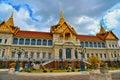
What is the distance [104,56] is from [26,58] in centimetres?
3081

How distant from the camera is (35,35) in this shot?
4662cm

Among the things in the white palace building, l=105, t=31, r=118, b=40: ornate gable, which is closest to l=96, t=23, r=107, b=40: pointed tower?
l=105, t=31, r=118, b=40: ornate gable

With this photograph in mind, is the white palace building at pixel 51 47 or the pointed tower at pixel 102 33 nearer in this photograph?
the white palace building at pixel 51 47

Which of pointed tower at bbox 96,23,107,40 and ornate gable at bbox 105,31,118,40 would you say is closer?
ornate gable at bbox 105,31,118,40

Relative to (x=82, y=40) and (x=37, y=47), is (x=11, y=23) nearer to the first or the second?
(x=37, y=47)

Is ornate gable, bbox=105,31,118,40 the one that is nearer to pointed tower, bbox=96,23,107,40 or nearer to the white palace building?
pointed tower, bbox=96,23,107,40

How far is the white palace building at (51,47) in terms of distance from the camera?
40031 mm

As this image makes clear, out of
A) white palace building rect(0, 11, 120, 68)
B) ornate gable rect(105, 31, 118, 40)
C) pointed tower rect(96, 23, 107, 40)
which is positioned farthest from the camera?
pointed tower rect(96, 23, 107, 40)

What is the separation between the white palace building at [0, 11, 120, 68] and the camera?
40.0 metres

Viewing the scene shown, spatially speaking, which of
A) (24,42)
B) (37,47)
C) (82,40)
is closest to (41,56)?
(37,47)

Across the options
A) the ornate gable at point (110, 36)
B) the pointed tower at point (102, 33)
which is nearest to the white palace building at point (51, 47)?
A: the ornate gable at point (110, 36)

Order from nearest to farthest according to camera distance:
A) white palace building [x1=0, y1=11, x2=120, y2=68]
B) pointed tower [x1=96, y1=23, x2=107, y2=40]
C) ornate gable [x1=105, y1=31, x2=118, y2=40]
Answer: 1. white palace building [x1=0, y1=11, x2=120, y2=68]
2. ornate gable [x1=105, y1=31, x2=118, y2=40]
3. pointed tower [x1=96, y1=23, x2=107, y2=40]

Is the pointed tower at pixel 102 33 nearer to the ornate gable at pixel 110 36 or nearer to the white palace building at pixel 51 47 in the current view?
the ornate gable at pixel 110 36

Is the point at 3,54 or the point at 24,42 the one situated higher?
the point at 24,42
